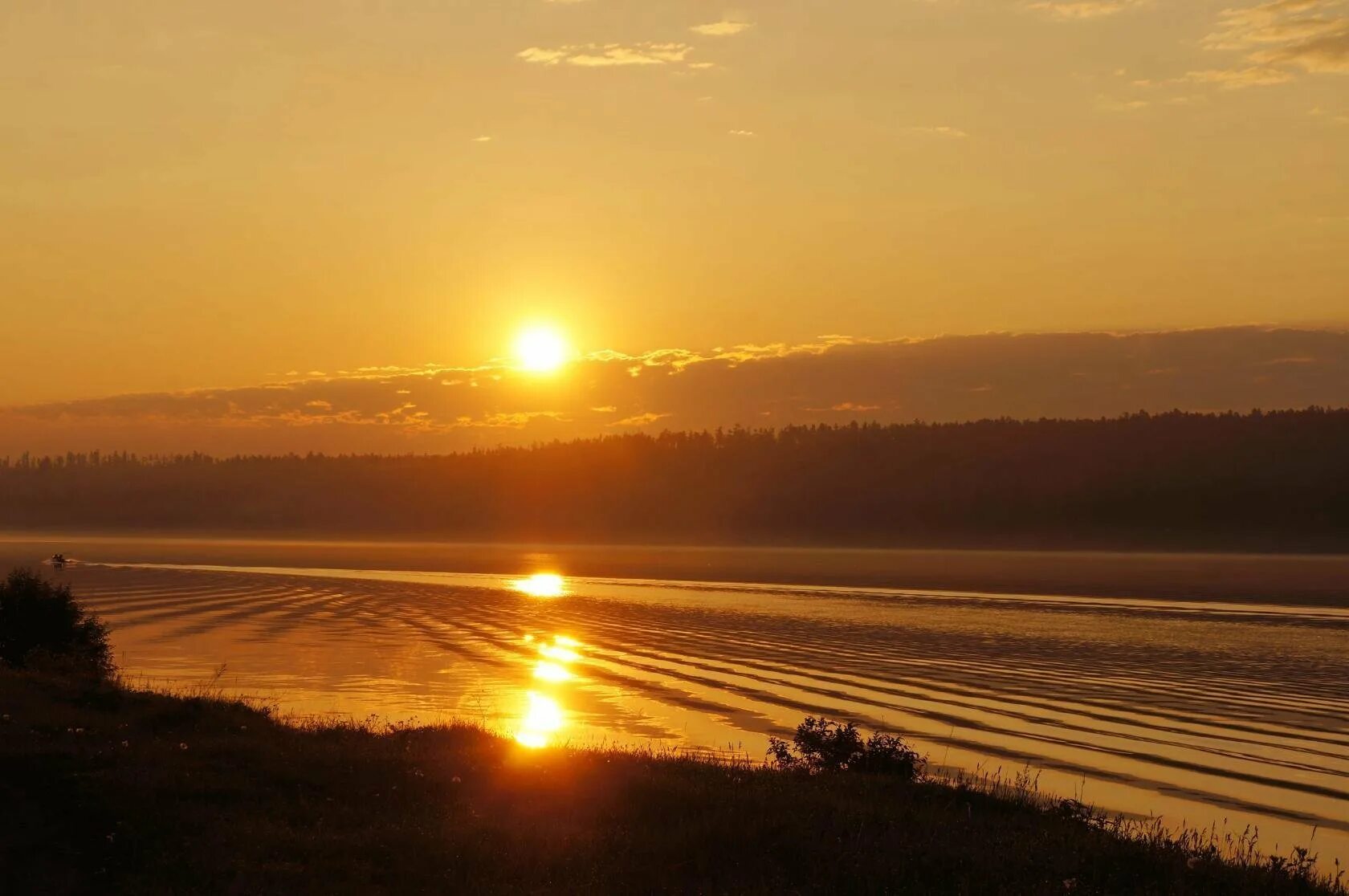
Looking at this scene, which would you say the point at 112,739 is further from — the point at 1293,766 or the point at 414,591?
the point at 414,591

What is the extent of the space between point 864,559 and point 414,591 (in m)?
57.2

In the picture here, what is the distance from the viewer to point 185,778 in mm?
16188

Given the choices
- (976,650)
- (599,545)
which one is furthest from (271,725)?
(599,545)

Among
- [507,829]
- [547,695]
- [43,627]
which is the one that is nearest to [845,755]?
[507,829]

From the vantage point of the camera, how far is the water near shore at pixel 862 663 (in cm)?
2345

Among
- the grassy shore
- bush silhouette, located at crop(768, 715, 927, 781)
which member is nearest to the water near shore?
bush silhouette, located at crop(768, 715, 927, 781)

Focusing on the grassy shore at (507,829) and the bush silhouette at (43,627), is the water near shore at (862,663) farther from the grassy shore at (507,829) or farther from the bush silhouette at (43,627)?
the grassy shore at (507,829)

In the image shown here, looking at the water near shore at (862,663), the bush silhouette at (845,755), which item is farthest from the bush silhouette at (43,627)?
the bush silhouette at (845,755)

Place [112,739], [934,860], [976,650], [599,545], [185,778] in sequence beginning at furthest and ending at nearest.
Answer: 1. [599,545]
2. [976,650]
3. [112,739]
4. [185,778]
5. [934,860]

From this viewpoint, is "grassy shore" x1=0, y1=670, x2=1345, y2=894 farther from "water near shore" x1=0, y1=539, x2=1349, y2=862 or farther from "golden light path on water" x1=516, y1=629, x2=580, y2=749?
"water near shore" x1=0, y1=539, x2=1349, y2=862

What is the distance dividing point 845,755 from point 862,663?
18195 millimetres

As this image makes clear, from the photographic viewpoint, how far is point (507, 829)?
1498cm

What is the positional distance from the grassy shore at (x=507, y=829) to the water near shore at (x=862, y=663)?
4597 mm

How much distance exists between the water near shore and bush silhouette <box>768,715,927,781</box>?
2.56 metres
